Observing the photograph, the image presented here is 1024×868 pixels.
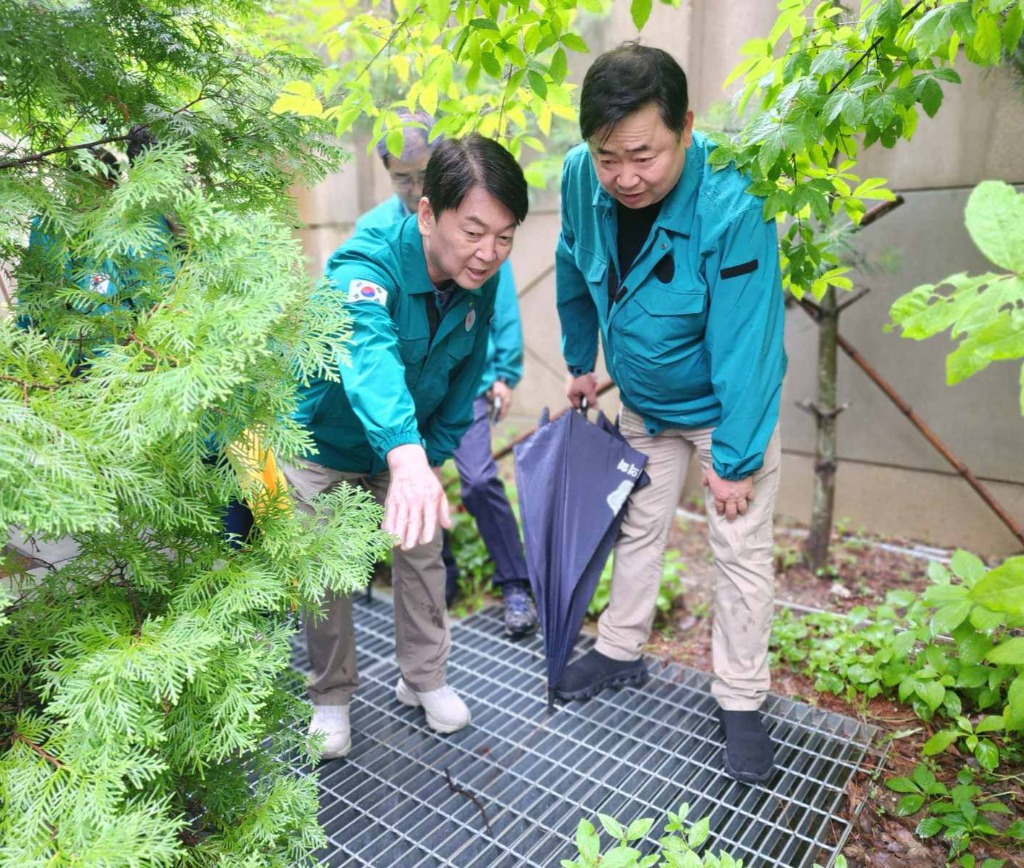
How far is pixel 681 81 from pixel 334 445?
1.47 meters

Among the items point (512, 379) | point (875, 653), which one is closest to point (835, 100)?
point (875, 653)

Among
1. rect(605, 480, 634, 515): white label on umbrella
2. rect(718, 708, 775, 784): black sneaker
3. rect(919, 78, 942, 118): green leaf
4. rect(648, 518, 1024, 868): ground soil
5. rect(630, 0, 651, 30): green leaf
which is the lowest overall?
rect(648, 518, 1024, 868): ground soil

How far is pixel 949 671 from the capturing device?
92.2 inches

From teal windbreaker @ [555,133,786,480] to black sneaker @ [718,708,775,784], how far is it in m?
0.81

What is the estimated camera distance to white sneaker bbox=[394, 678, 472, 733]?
8.10 ft

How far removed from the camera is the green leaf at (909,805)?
6.53 ft

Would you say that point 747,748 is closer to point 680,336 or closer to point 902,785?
point 902,785

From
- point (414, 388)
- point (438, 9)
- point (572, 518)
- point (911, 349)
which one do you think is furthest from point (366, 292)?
point (911, 349)

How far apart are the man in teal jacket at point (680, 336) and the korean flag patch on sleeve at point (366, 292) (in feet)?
2.44

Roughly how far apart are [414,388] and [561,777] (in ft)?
4.25

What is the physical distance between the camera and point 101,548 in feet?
4.57

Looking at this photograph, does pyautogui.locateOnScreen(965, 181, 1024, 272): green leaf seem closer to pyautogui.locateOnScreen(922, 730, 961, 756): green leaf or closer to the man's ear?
the man's ear

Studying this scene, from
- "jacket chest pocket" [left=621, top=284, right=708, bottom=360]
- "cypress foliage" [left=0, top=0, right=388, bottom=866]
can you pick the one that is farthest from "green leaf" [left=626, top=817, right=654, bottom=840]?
"jacket chest pocket" [left=621, top=284, right=708, bottom=360]

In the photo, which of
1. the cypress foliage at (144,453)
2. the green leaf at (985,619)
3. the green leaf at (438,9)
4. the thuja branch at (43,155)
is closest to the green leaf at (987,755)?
the green leaf at (985,619)
